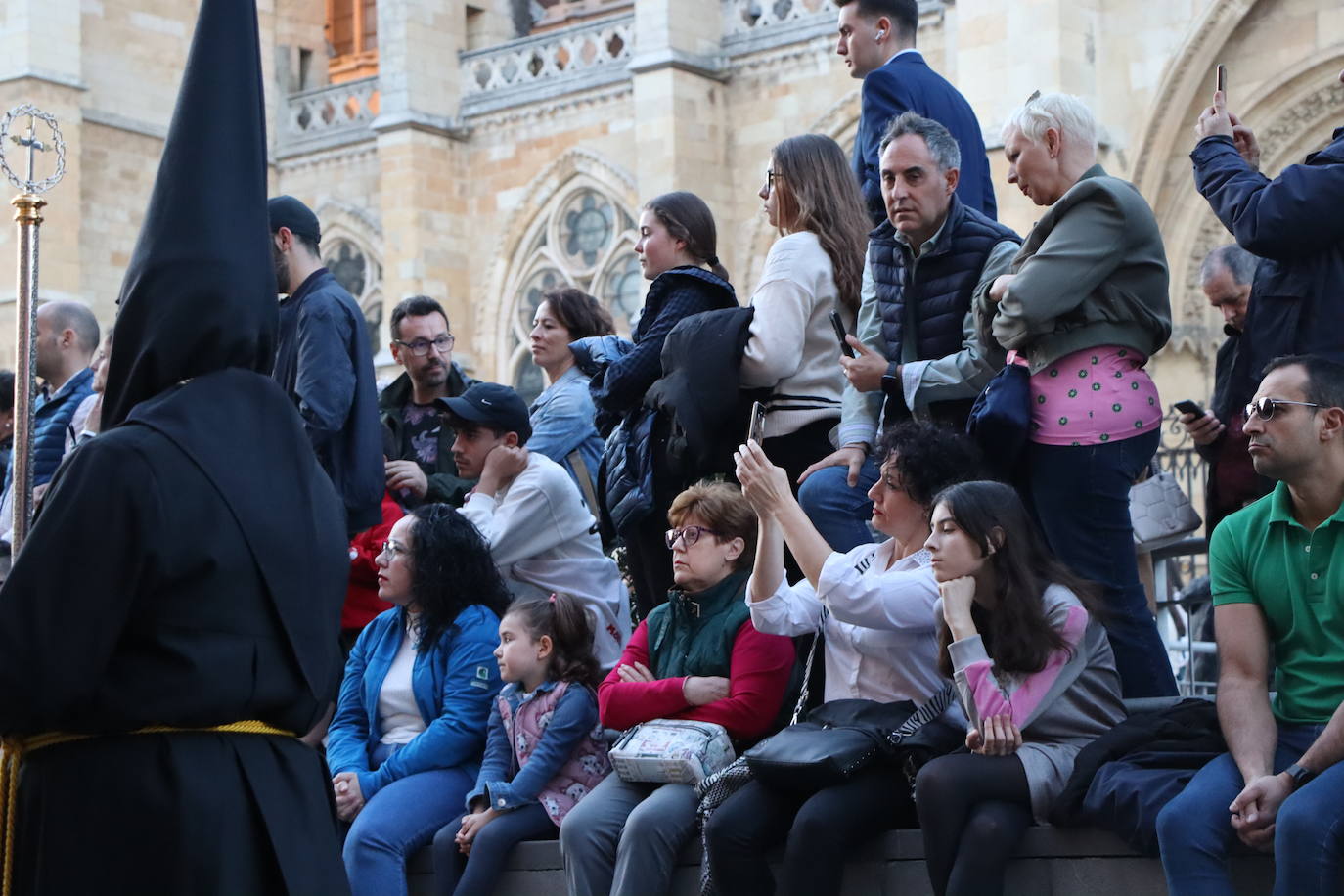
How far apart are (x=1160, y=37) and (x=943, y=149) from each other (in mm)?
10400

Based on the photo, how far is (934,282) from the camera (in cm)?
583

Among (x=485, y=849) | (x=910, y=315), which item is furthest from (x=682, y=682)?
(x=910, y=315)

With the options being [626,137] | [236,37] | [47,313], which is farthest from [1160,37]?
[236,37]

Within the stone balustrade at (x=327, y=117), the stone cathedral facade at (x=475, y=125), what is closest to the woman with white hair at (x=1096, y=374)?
the stone cathedral facade at (x=475, y=125)

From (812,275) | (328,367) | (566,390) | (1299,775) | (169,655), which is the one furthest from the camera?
(566,390)

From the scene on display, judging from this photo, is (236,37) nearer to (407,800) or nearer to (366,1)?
(407,800)

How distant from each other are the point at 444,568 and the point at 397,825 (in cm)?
90

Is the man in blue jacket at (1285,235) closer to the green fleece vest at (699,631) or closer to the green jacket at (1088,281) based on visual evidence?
the green jacket at (1088,281)

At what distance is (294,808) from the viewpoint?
367 cm

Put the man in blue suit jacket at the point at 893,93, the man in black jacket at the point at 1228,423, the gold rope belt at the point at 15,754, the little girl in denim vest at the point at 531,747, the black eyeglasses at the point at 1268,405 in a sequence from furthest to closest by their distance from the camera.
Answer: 1. the man in blue suit jacket at the point at 893,93
2. the man in black jacket at the point at 1228,423
3. the little girl in denim vest at the point at 531,747
4. the black eyeglasses at the point at 1268,405
5. the gold rope belt at the point at 15,754

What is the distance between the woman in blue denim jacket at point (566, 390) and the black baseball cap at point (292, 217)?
1108 mm

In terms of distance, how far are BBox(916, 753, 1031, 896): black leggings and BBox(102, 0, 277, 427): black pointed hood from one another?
6.55 ft

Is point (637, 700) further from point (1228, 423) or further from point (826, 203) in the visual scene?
point (1228, 423)

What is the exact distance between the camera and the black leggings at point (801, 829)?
4875 mm
